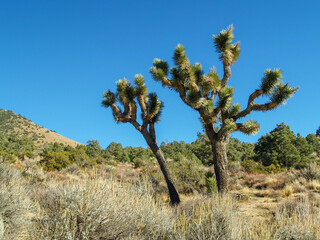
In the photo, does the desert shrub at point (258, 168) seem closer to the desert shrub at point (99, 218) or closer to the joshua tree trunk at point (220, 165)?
the joshua tree trunk at point (220, 165)

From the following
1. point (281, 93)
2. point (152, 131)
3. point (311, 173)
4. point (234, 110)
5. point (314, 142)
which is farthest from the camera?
point (314, 142)

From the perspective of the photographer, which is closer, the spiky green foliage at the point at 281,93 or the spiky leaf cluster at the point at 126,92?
the spiky green foliage at the point at 281,93

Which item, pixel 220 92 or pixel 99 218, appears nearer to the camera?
pixel 99 218

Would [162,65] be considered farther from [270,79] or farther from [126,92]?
[270,79]

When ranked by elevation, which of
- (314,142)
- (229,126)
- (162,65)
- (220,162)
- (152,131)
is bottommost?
(220,162)

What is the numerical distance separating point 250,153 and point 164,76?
26168 millimetres

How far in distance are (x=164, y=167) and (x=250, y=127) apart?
3.86 meters

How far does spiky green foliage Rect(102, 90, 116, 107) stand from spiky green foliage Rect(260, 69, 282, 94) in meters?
6.31

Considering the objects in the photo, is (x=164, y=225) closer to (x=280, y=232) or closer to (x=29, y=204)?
(x=280, y=232)

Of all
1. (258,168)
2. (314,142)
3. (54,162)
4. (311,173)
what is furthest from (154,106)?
(314,142)

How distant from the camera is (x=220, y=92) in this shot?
10.3m

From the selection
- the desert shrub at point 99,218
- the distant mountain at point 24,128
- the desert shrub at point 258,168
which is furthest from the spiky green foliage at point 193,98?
the distant mountain at point 24,128

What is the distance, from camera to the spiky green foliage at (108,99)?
38.3 ft

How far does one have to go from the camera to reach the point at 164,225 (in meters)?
4.41
